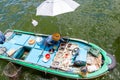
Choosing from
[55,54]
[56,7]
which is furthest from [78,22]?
[55,54]

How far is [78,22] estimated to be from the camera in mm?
18734

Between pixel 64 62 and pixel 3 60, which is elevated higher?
pixel 64 62

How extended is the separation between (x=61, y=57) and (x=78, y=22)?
19.0 feet

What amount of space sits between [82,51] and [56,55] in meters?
1.95

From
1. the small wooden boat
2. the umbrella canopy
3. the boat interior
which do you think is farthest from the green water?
the umbrella canopy

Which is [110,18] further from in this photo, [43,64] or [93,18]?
[43,64]

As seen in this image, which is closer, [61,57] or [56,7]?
[61,57]

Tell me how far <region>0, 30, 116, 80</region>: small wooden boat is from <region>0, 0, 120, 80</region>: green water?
40.9 inches

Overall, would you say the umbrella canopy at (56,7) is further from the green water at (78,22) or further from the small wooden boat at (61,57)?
the green water at (78,22)

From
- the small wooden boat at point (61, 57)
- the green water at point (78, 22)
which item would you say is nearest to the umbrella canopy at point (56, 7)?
the small wooden boat at point (61, 57)

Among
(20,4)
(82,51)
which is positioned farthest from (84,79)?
(20,4)

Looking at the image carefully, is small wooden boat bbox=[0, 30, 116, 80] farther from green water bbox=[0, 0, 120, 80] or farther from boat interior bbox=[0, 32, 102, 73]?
green water bbox=[0, 0, 120, 80]

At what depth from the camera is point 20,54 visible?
15094 mm

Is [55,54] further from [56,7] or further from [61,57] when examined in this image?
[56,7]
